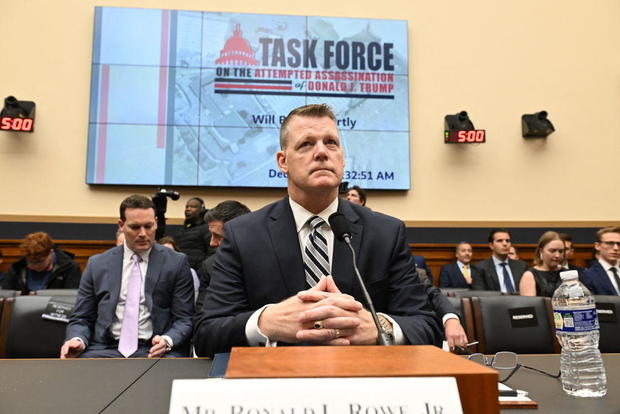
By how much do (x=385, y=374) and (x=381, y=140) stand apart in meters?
5.56

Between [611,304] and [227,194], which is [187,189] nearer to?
[227,194]

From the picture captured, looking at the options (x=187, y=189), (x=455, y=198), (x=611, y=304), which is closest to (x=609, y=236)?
(x=611, y=304)

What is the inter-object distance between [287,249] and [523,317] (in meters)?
1.42

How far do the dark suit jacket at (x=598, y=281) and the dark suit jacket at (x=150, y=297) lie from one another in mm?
3085

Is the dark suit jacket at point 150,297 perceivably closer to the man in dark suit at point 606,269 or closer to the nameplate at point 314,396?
the nameplate at point 314,396

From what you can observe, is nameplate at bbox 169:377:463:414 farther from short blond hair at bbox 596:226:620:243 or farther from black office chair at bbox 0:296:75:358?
short blond hair at bbox 596:226:620:243

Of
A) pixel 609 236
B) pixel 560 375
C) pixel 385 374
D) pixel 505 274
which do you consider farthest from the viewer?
pixel 505 274

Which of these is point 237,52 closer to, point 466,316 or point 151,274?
point 151,274

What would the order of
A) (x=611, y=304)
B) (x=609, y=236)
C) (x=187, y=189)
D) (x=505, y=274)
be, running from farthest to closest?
(x=187, y=189)
(x=505, y=274)
(x=609, y=236)
(x=611, y=304)

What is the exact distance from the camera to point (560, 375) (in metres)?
1.15

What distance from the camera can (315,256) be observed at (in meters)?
1.54

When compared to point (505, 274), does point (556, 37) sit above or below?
above

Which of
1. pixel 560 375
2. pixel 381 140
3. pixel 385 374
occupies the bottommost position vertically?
pixel 560 375

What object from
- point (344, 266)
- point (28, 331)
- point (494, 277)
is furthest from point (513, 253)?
point (28, 331)
